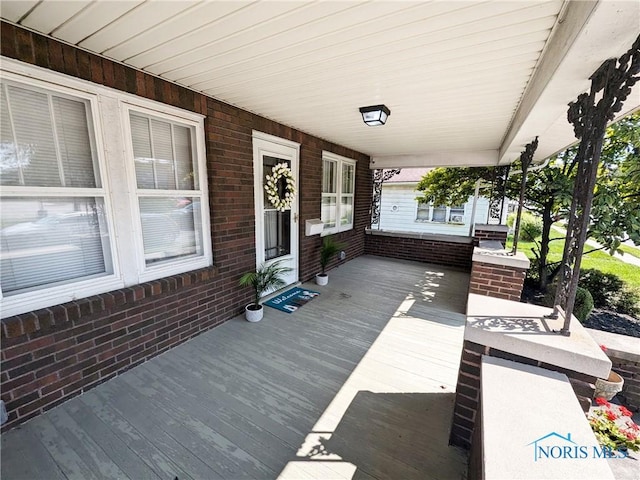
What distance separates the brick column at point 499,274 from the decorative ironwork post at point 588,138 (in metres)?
1.66

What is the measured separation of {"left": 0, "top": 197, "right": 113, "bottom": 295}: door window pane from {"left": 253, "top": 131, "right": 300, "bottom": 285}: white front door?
170 centimetres

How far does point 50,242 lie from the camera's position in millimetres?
1942

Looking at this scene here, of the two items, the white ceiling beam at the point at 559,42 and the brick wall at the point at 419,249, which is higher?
the white ceiling beam at the point at 559,42

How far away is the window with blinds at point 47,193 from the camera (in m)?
1.73

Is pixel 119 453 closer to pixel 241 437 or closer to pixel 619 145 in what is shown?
pixel 241 437

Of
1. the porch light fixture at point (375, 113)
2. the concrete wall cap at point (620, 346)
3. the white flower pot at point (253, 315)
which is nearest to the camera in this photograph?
the concrete wall cap at point (620, 346)

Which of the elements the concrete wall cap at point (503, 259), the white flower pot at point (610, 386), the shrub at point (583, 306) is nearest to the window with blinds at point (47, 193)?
the concrete wall cap at point (503, 259)

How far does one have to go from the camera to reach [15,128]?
1721 millimetres

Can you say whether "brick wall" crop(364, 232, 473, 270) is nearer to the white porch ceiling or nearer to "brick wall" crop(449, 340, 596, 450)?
the white porch ceiling

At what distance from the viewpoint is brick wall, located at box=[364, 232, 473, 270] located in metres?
5.94

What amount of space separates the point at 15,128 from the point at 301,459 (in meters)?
2.77

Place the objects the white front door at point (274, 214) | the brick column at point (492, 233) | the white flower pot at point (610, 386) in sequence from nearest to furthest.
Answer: the white flower pot at point (610, 386) → the white front door at point (274, 214) → the brick column at point (492, 233)

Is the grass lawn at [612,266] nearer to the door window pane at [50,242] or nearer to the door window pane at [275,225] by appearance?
the door window pane at [275,225]

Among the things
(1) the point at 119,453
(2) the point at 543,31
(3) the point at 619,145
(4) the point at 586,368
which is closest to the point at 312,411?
(1) the point at 119,453
